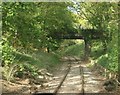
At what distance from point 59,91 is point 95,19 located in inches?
1121

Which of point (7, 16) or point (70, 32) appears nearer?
point (7, 16)

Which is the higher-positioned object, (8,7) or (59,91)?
(8,7)

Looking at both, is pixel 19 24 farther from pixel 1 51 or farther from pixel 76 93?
pixel 76 93

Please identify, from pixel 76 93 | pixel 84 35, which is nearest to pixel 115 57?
pixel 76 93

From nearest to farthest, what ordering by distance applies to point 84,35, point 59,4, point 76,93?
1. point 76,93
2. point 59,4
3. point 84,35

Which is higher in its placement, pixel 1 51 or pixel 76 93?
pixel 1 51

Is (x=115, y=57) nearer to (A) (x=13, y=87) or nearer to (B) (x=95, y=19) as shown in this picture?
(A) (x=13, y=87)

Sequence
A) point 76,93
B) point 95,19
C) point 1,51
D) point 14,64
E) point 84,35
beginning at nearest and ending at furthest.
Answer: point 76,93 → point 1,51 → point 14,64 → point 95,19 → point 84,35

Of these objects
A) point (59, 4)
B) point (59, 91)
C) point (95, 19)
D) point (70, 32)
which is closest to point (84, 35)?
point (70, 32)

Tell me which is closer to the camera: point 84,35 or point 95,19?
point 95,19

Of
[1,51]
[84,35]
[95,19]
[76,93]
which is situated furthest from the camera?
[84,35]

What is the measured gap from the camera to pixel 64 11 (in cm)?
4528

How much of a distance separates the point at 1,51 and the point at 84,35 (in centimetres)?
3675

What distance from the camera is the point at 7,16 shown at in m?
19.3
